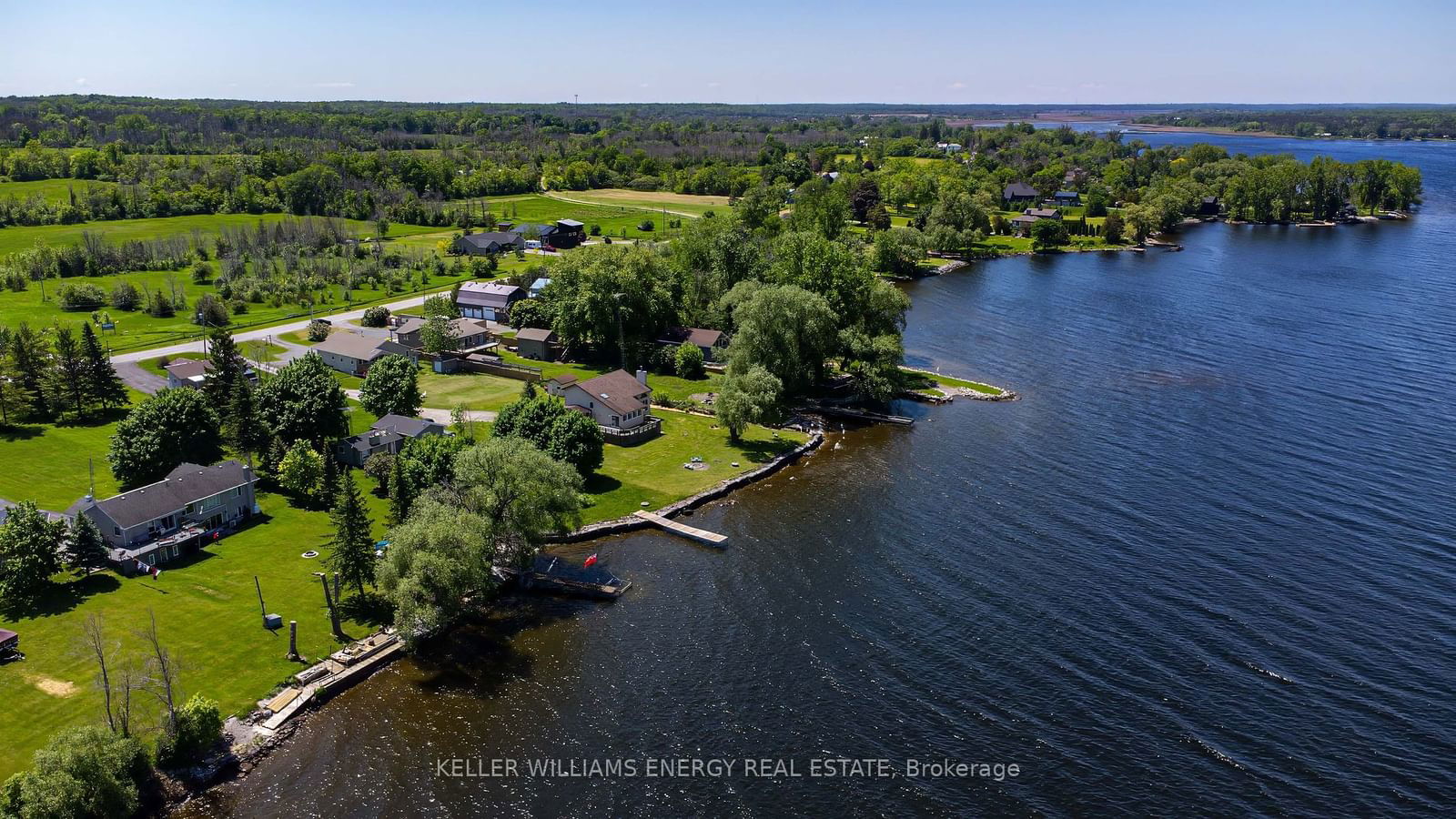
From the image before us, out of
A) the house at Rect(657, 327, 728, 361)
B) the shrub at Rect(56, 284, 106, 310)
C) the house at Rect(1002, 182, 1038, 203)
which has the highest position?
the house at Rect(1002, 182, 1038, 203)

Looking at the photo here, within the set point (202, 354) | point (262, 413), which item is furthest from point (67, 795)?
point (202, 354)

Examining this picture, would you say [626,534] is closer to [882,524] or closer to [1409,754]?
[882,524]

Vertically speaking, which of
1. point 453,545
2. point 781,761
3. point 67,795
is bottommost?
point 781,761

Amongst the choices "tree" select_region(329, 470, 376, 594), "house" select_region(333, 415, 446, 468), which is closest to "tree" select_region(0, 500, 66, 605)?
"tree" select_region(329, 470, 376, 594)

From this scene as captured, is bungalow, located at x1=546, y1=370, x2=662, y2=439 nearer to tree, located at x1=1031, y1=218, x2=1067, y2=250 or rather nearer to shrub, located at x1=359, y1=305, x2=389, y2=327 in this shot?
shrub, located at x1=359, y1=305, x2=389, y2=327

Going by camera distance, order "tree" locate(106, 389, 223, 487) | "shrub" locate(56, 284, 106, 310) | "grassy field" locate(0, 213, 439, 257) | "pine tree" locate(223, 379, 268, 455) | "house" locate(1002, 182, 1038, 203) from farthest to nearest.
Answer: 1. "house" locate(1002, 182, 1038, 203)
2. "grassy field" locate(0, 213, 439, 257)
3. "shrub" locate(56, 284, 106, 310)
4. "pine tree" locate(223, 379, 268, 455)
5. "tree" locate(106, 389, 223, 487)
